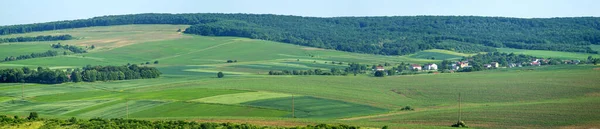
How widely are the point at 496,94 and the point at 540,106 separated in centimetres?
1296

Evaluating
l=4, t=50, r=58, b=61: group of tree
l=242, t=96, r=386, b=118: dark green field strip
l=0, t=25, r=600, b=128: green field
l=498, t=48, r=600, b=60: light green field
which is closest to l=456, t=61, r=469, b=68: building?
l=0, t=25, r=600, b=128: green field

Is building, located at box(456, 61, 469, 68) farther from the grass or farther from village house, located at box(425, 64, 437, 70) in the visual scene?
the grass

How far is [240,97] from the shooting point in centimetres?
8319

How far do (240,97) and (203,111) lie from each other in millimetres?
9992

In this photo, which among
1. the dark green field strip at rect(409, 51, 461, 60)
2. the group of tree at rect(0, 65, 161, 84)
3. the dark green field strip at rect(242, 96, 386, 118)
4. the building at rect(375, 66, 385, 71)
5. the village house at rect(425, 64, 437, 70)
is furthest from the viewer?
the dark green field strip at rect(409, 51, 461, 60)

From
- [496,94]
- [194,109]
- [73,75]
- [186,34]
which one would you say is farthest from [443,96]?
[186,34]

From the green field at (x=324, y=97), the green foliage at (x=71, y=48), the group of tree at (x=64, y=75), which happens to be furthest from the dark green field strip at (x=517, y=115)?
the green foliage at (x=71, y=48)

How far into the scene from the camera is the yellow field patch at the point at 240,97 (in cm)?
8050

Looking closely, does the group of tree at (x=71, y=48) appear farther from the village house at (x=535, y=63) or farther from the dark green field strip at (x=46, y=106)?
the village house at (x=535, y=63)

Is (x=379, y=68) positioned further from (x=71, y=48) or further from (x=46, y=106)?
(x=71, y=48)

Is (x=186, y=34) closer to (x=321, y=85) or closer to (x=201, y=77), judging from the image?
(x=201, y=77)

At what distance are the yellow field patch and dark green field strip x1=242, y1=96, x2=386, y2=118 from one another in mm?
1992

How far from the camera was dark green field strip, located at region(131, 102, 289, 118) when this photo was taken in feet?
235

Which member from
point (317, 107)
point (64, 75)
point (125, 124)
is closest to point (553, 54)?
point (64, 75)
